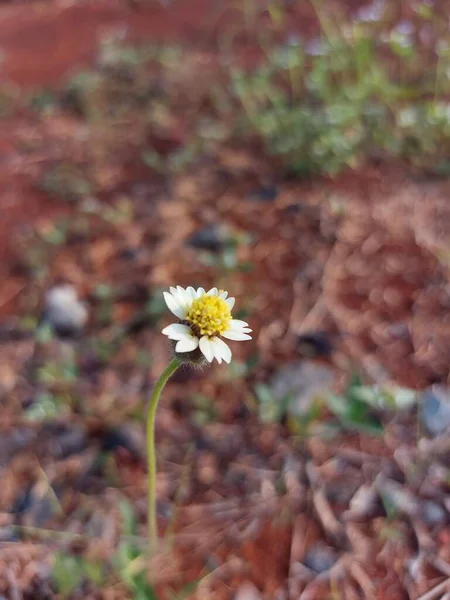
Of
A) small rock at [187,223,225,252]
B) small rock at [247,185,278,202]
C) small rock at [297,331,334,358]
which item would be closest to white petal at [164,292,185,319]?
small rock at [297,331,334,358]

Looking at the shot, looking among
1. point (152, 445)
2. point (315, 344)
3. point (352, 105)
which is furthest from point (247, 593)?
point (352, 105)

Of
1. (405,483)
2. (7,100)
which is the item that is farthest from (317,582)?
(7,100)

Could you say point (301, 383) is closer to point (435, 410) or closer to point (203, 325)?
point (435, 410)

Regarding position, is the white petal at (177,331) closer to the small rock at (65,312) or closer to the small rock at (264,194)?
the small rock at (65,312)

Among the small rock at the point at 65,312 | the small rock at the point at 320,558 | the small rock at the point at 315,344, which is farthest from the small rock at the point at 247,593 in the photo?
the small rock at the point at 65,312

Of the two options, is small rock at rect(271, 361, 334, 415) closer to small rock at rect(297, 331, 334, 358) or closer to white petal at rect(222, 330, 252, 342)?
small rock at rect(297, 331, 334, 358)

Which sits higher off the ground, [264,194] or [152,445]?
[152,445]
